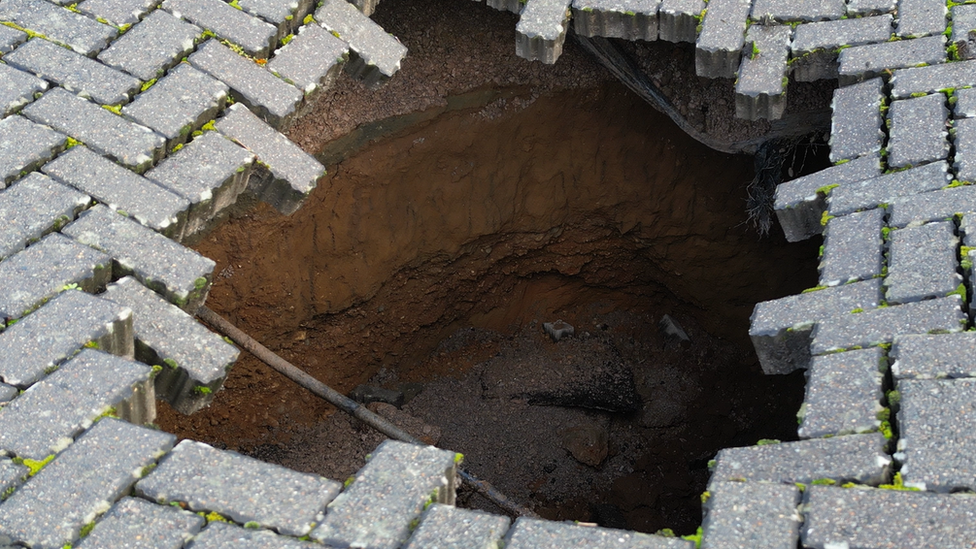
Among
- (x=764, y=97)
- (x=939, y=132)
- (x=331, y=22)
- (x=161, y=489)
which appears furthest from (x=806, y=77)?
(x=161, y=489)

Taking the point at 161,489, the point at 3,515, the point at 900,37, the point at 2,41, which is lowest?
the point at 3,515

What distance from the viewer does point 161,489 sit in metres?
3.49

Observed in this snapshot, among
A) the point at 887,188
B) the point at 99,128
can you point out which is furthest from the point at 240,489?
the point at 887,188

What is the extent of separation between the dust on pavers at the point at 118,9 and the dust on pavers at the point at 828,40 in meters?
3.59

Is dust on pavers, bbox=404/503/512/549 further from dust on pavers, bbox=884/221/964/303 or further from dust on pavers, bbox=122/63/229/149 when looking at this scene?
dust on pavers, bbox=122/63/229/149

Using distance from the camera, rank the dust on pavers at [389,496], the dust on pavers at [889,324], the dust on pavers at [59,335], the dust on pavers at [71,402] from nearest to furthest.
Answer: the dust on pavers at [389,496] → the dust on pavers at [71,402] → the dust on pavers at [59,335] → the dust on pavers at [889,324]

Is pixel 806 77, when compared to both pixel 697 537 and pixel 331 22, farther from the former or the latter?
pixel 697 537

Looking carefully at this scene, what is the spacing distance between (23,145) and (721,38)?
3684mm

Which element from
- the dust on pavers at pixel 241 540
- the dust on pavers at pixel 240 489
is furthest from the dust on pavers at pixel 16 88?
the dust on pavers at pixel 241 540

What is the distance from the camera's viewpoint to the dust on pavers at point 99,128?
15.0 feet

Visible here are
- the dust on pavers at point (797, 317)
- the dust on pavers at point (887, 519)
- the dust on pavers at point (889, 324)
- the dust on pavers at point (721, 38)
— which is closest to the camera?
the dust on pavers at point (887, 519)

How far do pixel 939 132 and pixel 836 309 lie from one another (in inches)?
48.5

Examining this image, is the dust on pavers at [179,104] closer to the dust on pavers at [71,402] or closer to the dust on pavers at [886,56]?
the dust on pavers at [71,402]

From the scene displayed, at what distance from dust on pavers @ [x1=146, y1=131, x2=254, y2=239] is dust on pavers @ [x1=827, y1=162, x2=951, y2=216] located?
286 cm
